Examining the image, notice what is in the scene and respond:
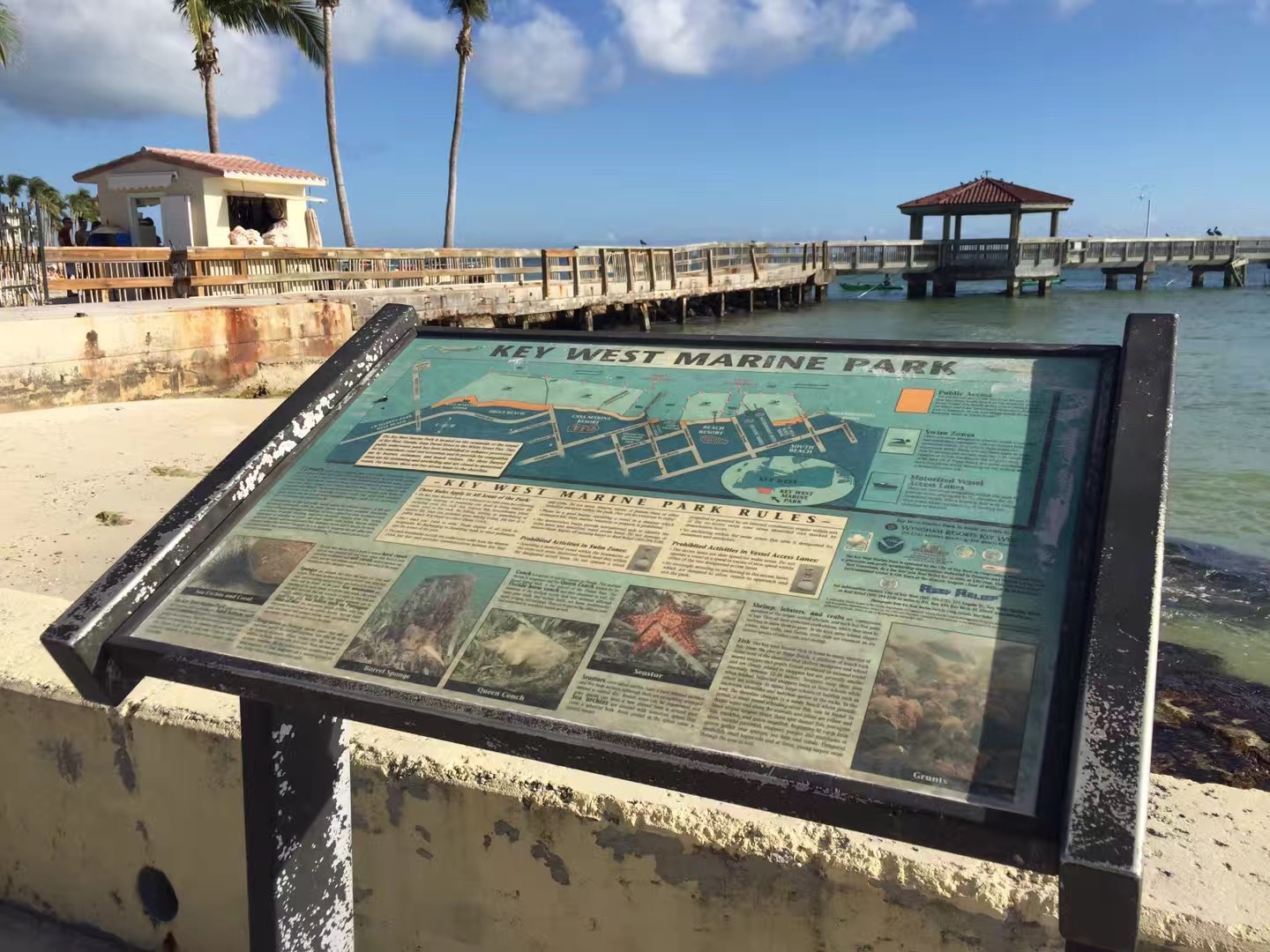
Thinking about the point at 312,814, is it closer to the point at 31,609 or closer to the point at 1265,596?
the point at 31,609

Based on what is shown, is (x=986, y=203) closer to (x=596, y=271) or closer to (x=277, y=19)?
(x=596, y=271)

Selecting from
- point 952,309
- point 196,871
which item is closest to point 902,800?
point 196,871

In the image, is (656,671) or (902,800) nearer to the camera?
(902,800)

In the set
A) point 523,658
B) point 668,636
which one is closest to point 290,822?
point 523,658

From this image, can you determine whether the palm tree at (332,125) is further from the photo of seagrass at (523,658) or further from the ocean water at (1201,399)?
the photo of seagrass at (523,658)

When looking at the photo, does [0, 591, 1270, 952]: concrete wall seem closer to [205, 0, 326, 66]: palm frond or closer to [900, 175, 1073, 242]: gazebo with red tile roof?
[205, 0, 326, 66]: palm frond

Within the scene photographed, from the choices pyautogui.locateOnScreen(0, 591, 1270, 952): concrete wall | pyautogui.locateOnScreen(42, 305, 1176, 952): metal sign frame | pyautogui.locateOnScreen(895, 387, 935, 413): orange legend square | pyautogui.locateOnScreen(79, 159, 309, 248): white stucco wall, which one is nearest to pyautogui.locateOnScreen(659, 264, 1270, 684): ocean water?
pyautogui.locateOnScreen(895, 387, 935, 413): orange legend square

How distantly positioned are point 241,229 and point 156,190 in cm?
210

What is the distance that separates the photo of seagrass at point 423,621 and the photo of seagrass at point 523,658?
1.6 inches

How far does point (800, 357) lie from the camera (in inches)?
90.6

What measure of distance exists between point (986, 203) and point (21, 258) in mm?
35886

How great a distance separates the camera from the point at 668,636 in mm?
1649

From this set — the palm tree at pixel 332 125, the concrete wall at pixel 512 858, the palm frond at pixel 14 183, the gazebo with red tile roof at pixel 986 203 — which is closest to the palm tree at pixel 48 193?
the palm frond at pixel 14 183

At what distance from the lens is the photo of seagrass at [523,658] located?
63.7 inches
